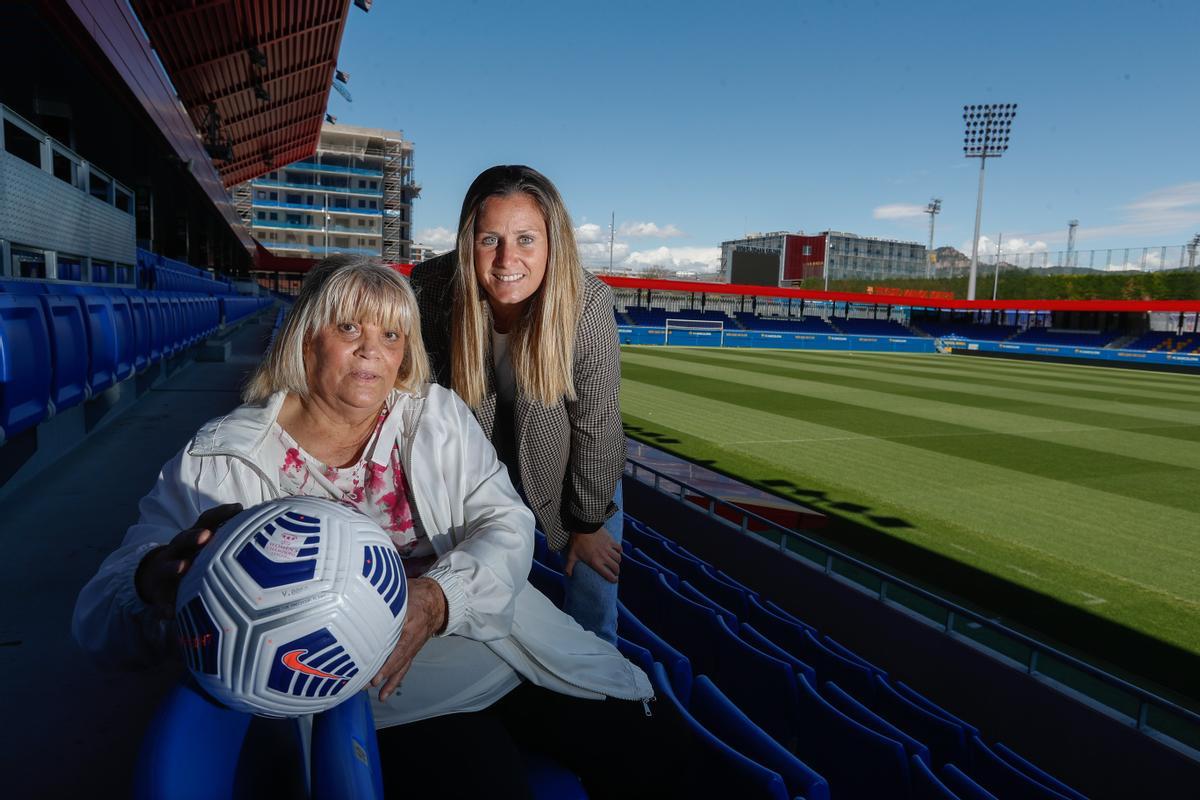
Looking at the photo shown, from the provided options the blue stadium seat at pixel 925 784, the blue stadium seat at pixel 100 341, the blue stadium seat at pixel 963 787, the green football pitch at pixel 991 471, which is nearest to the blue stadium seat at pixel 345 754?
the blue stadium seat at pixel 925 784

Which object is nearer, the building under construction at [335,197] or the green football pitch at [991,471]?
the green football pitch at [991,471]

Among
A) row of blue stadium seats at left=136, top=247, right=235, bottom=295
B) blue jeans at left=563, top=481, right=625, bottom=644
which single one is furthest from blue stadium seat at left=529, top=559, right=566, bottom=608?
row of blue stadium seats at left=136, top=247, right=235, bottom=295

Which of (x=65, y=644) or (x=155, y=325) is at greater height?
(x=155, y=325)

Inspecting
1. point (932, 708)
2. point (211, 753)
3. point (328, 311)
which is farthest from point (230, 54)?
point (211, 753)

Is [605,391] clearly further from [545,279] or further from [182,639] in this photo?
[182,639]

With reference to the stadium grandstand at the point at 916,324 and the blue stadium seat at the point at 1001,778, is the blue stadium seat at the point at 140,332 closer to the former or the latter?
the blue stadium seat at the point at 1001,778

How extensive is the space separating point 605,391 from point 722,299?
5055 cm

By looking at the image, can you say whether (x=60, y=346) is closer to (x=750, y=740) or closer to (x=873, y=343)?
(x=750, y=740)

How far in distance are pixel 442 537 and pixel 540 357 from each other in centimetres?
64

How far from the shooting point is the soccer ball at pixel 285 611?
1.05 m

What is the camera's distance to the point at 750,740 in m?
1.86

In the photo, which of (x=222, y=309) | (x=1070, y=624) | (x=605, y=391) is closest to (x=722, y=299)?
(x=222, y=309)

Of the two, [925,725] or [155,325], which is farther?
[155,325]

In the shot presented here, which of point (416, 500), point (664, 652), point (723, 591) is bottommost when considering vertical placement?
point (723, 591)
